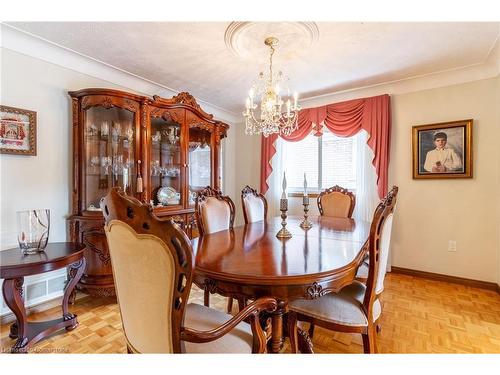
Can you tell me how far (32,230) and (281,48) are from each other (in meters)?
2.36

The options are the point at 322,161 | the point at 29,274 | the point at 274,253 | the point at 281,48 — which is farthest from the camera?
the point at 322,161

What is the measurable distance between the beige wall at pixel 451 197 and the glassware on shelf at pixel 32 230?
141 inches

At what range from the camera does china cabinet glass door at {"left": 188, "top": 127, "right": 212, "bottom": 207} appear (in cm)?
317

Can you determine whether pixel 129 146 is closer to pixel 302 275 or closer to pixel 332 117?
pixel 302 275

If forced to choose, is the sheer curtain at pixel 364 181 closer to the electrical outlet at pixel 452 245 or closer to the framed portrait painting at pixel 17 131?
the electrical outlet at pixel 452 245

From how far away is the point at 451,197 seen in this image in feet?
9.37

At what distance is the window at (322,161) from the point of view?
350 centimetres

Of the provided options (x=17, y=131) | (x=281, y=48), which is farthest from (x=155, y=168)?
(x=281, y=48)

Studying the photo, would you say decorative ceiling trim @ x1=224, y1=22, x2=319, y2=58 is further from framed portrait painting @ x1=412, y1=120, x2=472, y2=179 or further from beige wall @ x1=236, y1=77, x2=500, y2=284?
framed portrait painting @ x1=412, y1=120, x2=472, y2=179

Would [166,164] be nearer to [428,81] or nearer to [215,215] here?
[215,215]

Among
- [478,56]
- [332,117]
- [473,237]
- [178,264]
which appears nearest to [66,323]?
[178,264]
